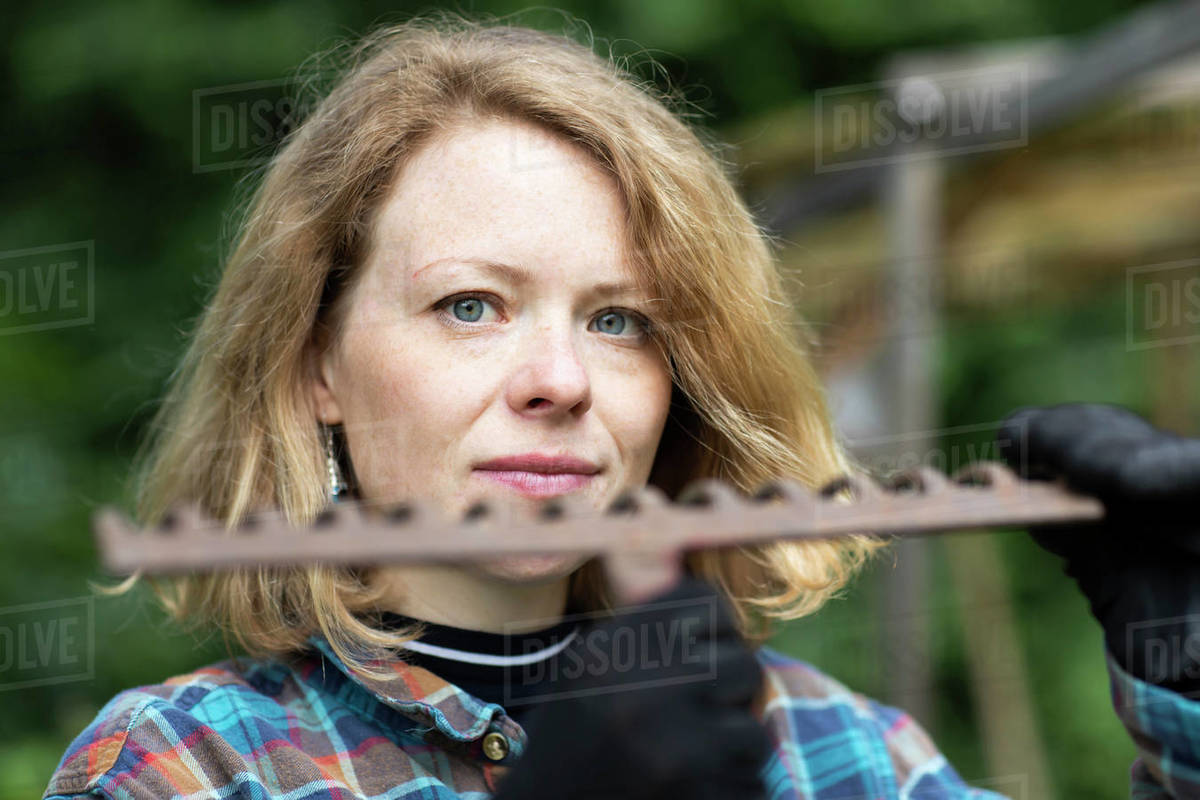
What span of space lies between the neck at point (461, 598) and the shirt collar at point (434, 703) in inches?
3.6

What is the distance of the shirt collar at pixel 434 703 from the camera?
1.49 metres

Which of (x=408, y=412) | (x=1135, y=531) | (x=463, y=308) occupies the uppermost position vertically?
(x=463, y=308)

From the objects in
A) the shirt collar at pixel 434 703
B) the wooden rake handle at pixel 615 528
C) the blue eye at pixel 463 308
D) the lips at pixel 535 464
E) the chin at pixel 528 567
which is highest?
the blue eye at pixel 463 308

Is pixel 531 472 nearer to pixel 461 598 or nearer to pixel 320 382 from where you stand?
pixel 461 598

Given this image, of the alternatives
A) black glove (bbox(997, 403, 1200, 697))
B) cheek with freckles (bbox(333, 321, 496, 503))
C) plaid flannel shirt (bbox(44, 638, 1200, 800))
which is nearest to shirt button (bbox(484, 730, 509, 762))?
plaid flannel shirt (bbox(44, 638, 1200, 800))

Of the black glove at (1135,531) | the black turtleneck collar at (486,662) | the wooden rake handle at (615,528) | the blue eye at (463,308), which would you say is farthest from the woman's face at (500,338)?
the black glove at (1135,531)

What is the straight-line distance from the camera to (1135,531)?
1.34 meters

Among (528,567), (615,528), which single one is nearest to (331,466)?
(528,567)

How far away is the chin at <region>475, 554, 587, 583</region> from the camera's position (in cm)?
149

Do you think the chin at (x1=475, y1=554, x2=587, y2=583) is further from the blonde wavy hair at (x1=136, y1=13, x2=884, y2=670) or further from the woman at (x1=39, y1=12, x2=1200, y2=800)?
the blonde wavy hair at (x1=136, y1=13, x2=884, y2=670)

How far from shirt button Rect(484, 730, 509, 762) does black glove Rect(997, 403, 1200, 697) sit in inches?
27.8

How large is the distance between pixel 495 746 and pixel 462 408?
1.42 ft

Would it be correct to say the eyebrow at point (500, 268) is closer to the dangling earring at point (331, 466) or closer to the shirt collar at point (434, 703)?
the dangling earring at point (331, 466)

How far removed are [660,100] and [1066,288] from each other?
9.53ft
